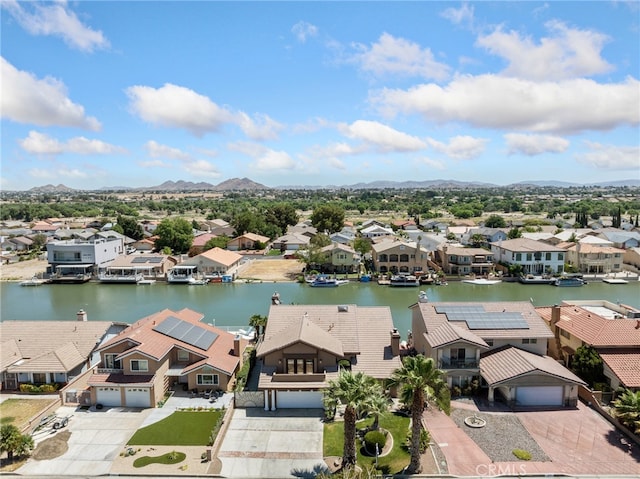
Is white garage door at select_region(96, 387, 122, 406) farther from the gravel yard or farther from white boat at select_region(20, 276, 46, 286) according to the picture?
white boat at select_region(20, 276, 46, 286)

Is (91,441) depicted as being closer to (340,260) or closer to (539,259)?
(340,260)

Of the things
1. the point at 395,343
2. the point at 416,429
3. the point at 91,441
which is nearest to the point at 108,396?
the point at 91,441

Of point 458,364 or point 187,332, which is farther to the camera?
point 187,332

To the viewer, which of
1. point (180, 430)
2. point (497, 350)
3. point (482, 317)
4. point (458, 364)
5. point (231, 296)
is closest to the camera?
point (180, 430)

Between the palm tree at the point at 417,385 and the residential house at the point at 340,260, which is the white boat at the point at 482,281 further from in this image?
the palm tree at the point at 417,385

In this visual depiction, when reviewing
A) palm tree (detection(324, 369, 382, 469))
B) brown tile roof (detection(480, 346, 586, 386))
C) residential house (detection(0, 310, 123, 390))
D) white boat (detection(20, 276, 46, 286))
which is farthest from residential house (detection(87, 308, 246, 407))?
white boat (detection(20, 276, 46, 286))

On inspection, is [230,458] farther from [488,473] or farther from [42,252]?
[42,252]

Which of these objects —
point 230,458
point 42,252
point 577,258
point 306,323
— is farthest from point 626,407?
point 42,252
